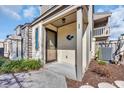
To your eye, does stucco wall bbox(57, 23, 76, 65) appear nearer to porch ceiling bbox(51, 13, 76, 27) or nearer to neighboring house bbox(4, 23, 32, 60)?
porch ceiling bbox(51, 13, 76, 27)

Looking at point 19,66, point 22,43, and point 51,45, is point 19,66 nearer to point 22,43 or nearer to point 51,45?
point 51,45

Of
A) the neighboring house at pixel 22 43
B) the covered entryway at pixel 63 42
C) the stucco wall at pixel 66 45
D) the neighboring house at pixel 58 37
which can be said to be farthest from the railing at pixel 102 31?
the neighboring house at pixel 22 43

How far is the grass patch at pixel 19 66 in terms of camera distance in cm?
545

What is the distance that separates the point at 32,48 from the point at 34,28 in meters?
1.24

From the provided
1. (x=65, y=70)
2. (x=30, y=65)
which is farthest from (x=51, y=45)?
(x=65, y=70)

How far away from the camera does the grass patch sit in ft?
17.9

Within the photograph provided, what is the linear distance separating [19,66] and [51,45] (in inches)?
95.2

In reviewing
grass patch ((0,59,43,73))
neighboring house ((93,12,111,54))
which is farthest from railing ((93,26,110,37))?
grass patch ((0,59,43,73))

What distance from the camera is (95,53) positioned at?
10.5 m

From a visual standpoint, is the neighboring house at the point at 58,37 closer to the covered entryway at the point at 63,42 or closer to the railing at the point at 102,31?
the covered entryway at the point at 63,42

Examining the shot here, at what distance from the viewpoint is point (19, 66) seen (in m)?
5.70

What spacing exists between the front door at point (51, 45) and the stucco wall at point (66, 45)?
0.32 metres
